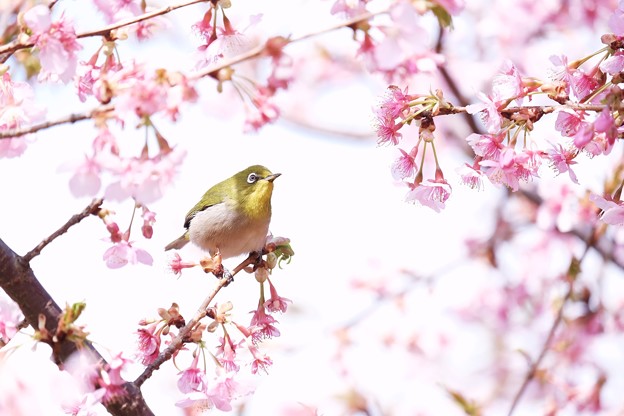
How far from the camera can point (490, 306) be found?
920cm

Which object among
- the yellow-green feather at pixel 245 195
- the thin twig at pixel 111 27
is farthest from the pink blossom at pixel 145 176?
the yellow-green feather at pixel 245 195

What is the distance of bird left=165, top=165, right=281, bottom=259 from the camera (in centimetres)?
463

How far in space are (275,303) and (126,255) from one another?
0.63m

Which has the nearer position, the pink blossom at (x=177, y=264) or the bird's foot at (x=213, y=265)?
the bird's foot at (x=213, y=265)

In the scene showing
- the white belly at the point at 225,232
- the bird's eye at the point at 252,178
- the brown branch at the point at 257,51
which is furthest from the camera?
the bird's eye at the point at 252,178

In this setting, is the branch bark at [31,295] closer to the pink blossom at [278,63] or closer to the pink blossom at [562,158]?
the pink blossom at [278,63]

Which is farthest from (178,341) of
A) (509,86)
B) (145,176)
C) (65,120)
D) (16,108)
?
(509,86)

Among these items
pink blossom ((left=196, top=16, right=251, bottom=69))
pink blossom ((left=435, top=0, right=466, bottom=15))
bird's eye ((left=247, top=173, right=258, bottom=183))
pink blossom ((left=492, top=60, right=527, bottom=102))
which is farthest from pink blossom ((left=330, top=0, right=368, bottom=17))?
bird's eye ((left=247, top=173, right=258, bottom=183))

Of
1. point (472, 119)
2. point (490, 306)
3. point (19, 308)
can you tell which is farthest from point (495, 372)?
point (19, 308)

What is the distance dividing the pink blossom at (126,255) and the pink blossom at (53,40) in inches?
22.9

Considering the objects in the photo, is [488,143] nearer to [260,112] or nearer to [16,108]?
[260,112]

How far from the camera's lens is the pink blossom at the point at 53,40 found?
2.44 meters

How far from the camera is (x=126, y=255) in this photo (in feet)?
9.03

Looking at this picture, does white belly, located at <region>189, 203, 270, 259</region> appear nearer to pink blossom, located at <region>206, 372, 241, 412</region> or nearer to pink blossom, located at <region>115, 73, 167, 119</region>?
pink blossom, located at <region>206, 372, 241, 412</region>
